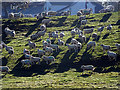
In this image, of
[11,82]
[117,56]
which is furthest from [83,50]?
[11,82]

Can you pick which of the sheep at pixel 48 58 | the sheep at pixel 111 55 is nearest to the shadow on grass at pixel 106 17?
the sheep at pixel 111 55

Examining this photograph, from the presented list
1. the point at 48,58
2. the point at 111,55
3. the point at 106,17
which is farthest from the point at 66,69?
the point at 106,17

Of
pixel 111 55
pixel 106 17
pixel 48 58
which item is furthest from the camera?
pixel 106 17

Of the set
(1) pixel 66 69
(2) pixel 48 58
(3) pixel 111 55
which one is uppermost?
(3) pixel 111 55

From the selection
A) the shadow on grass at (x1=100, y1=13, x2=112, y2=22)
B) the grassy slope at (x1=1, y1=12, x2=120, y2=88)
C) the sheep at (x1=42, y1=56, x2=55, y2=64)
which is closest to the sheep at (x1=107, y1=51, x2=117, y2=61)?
the grassy slope at (x1=1, y1=12, x2=120, y2=88)

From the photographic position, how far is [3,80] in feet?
77.9

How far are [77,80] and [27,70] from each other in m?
5.98

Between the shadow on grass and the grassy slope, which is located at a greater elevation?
the shadow on grass

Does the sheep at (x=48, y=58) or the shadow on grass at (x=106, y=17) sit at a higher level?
the shadow on grass at (x=106, y=17)

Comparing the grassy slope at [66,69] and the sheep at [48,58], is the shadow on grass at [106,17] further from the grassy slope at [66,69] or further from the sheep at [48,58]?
the sheep at [48,58]

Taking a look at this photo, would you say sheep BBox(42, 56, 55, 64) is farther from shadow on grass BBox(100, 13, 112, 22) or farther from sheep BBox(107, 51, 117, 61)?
shadow on grass BBox(100, 13, 112, 22)

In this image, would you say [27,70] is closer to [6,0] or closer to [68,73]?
[68,73]

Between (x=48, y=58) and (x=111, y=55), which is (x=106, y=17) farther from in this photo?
(x=48, y=58)

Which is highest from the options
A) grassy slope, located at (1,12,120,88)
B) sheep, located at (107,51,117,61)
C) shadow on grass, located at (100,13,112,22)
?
shadow on grass, located at (100,13,112,22)
